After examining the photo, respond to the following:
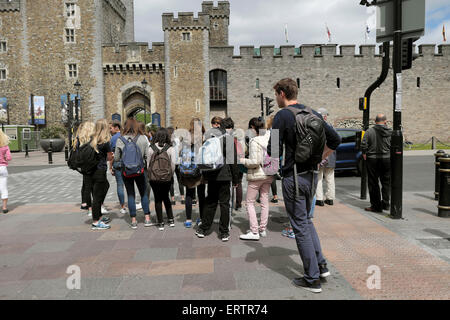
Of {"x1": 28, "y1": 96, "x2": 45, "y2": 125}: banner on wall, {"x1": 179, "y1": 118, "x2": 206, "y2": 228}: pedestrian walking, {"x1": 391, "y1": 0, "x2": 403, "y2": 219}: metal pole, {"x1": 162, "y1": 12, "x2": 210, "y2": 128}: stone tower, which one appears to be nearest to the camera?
{"x1": 179, "y1": 118, "x2": 206, "y2": 228}: pedestrian walking

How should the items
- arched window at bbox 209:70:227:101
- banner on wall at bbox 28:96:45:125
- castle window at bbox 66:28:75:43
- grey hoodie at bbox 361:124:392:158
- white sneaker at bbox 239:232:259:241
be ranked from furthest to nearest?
1. arched window at bbox 209:70:227:101
2. banner on wall at bbox 28:96:45:125
3. castle window at bbox 66:28:75:43
4. grey hoodie at bbox 361:124:392:158
5. white sneaker at bbox 239:232:259:241

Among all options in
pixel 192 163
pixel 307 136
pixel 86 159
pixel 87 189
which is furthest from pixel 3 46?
pixel 307 136

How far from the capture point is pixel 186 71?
2792 centimetres

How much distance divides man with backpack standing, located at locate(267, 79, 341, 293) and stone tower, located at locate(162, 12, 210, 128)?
25155 mm

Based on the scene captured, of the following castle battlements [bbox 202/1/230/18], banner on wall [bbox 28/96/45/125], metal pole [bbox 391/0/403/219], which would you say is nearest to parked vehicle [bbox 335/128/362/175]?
metal pole [bbox 391/0/403/219]

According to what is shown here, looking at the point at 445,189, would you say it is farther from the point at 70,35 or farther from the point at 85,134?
the point at 70,35

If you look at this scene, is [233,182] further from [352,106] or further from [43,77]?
[43,77]

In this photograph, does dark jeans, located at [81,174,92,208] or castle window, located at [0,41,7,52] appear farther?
castle window, located at [0,41,7,52]

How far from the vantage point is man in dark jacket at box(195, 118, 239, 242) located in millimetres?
4598

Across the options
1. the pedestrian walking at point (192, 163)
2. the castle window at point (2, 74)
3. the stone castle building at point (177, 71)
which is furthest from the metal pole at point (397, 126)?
the castle window at point (2, 74)

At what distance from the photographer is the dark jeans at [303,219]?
3016mm

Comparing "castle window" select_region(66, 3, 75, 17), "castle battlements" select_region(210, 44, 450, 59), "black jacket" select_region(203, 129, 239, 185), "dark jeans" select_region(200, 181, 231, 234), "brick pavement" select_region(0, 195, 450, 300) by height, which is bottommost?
"brick pavement" select_region(0, 195, 450, 300)

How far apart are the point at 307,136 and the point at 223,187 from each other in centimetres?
196

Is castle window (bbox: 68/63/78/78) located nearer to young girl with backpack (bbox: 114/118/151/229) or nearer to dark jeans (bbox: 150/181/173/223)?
young girl with backpack (bbox: 114/118/151/229)
